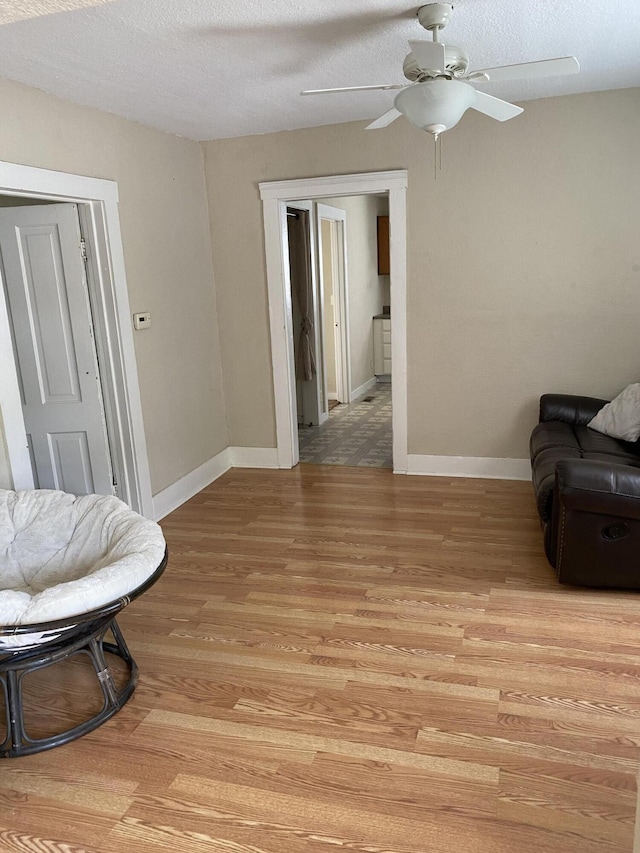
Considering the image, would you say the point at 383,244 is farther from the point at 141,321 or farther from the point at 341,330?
the point at 141,321

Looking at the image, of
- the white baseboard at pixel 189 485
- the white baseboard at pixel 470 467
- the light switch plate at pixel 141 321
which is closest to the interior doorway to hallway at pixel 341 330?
the white baseboard at pixel 470 467

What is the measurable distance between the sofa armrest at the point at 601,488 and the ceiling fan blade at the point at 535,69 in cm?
169

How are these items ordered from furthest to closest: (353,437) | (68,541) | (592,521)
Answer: (353,437) → (592,521) → (68,541)

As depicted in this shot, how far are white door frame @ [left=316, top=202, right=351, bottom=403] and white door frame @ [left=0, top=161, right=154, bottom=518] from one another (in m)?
3.85

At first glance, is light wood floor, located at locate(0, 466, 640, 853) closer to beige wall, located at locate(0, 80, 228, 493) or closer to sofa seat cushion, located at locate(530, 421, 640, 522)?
sofa seat cushion, located at locate(530, 421, 640, 522)

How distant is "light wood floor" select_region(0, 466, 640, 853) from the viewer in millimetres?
1928

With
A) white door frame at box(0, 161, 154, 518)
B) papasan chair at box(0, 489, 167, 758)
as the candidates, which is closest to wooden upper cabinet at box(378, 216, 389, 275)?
white door frame at box(0, 161, 154, 518)

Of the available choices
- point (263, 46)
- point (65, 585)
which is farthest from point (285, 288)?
point (65, 585)

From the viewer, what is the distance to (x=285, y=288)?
504cm

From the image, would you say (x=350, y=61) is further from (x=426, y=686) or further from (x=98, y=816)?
(x=98, y=816)

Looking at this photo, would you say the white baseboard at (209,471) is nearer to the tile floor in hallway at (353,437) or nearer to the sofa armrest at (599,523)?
the tile floor in hallway at (353,437)

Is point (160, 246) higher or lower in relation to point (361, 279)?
higher

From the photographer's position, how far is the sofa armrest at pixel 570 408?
4.33 metres

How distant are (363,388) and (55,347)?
5.02 meters
